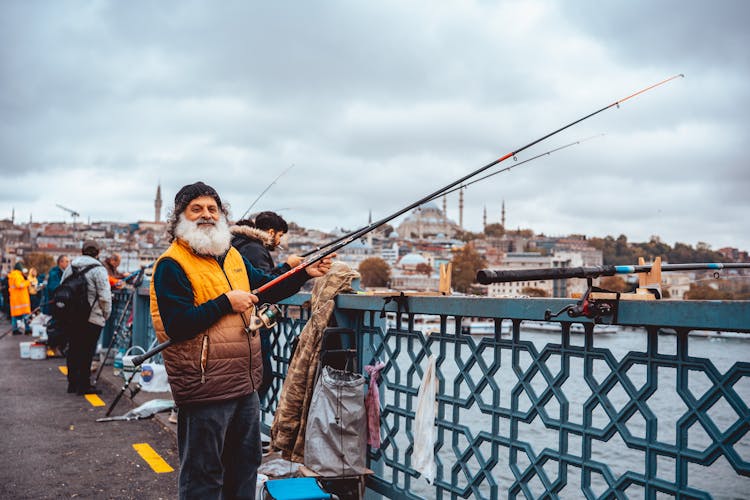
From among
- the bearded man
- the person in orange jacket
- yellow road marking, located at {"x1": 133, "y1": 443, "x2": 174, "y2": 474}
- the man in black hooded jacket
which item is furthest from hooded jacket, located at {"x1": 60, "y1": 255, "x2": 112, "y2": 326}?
the person in orange jacket

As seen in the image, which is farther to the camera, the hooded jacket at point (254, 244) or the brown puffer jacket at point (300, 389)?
the hooded jacket at point (254, 244)

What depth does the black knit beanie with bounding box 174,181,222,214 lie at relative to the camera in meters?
3.06

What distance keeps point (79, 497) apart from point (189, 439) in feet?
5.05

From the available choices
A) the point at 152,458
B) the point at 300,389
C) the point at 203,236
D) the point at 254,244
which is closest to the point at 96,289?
the point at 152,458

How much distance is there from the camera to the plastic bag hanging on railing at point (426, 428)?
3188 millimetres

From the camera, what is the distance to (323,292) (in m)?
3.97

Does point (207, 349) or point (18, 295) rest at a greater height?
point (207, 349)

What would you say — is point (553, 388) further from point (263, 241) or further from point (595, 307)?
point (263, 241)

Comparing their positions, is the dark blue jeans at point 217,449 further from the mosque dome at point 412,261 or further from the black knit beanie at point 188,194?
the mosque dome at point 412,261

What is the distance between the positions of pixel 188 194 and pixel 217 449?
106cm

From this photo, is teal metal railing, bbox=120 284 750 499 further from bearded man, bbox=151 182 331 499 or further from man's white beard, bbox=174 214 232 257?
man's white beard, bbox=174 214 232 257

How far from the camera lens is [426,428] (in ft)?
10.6

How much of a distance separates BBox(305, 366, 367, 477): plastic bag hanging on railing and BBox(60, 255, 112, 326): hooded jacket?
4782 millimetres

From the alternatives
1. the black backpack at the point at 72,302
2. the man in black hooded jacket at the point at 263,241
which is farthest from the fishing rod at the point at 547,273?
the black backpack at the point at 72,302
